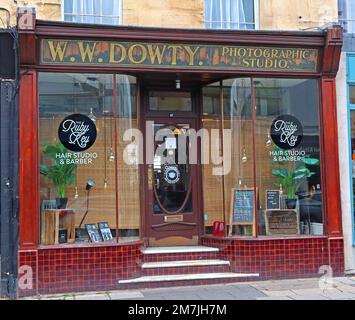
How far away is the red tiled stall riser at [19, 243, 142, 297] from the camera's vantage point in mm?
7934

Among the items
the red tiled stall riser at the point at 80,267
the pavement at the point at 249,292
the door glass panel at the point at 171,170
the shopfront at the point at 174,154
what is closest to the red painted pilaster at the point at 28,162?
the shopfront at the point at 174,154

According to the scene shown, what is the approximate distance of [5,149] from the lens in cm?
807

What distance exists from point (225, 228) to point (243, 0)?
4149 mm

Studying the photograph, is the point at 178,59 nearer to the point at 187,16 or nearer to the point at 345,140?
the point at 187,16

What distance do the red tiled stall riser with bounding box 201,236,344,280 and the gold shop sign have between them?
9.82 ft

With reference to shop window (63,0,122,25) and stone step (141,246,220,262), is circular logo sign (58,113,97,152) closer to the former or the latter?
shop window (63,0,122,25)

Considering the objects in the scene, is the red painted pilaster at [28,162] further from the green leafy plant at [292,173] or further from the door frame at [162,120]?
the green leafy plant at [292,173]

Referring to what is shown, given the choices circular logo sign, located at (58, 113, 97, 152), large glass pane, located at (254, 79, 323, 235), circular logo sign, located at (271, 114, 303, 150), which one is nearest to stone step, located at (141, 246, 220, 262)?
large glass pane, located at (254, 79, 323, 235)

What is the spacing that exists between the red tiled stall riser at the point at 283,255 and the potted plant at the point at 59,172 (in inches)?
110

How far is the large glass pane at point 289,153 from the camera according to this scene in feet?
30.3

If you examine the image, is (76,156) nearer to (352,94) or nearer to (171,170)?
(171,170)

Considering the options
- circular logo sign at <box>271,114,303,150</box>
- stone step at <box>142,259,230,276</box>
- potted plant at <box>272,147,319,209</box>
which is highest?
circular logo sign at <box>271,114,303,150</box>

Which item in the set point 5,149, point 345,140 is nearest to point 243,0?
point 345,140

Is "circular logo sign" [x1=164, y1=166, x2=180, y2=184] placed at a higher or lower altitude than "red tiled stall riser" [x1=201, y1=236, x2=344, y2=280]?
higher
